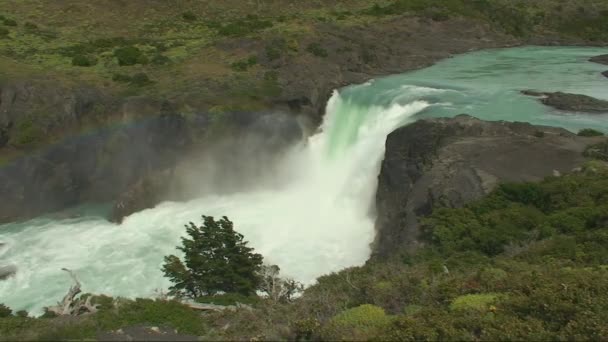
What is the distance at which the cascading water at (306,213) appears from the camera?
89.0 feet

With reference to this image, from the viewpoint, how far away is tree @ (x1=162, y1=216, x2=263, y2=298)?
20219 mm

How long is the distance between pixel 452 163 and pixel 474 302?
14149mm

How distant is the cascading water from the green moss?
15.1 m

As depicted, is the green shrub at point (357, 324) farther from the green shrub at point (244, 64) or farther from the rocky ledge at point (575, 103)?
the green shrub at point (244, 64)

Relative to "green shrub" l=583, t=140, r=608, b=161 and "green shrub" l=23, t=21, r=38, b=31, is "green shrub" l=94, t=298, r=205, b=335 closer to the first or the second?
"green shrub" l=583, t=140, r=608, b=161

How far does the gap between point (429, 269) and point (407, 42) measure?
1822 inches

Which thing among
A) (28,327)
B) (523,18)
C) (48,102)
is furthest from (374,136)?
(523,18)

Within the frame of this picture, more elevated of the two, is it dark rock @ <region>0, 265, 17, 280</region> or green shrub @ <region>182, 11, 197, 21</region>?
green shrub @ <region>182, 11, 197, 21</region>

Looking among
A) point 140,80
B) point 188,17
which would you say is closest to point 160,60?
point 140,80

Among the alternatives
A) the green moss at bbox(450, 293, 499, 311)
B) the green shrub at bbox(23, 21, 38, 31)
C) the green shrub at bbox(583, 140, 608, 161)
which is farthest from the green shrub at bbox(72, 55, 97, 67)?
the green moss at bbox(450, 293, 499, 311)

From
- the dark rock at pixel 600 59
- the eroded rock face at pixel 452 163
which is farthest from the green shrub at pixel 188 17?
the dark rock at pixel 600 59

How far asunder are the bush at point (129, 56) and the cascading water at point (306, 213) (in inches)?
608

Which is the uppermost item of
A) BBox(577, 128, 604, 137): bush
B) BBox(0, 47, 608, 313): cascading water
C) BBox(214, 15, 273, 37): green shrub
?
BBox(214, 15, 273, 37): green shrub

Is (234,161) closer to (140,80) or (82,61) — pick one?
(140,80)
